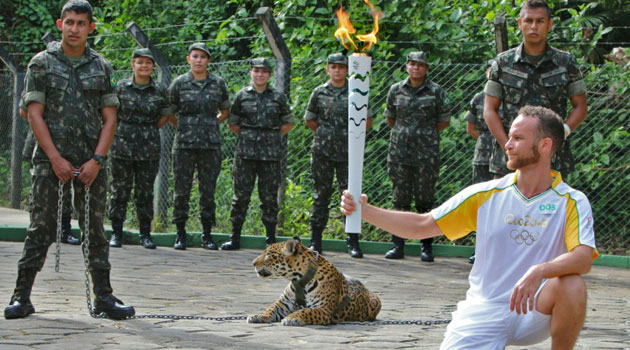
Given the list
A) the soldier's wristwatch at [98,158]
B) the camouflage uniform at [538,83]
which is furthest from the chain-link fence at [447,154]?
the soldier's wristwatch at [98,158]

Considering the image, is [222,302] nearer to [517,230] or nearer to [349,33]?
[517,230]

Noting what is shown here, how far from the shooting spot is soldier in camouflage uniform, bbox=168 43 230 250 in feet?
35.9

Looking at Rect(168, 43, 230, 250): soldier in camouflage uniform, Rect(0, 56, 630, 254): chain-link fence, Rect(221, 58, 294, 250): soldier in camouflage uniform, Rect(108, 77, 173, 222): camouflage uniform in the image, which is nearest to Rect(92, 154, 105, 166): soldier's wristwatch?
Rect(108, 77, 173, 222): camouflage uniform

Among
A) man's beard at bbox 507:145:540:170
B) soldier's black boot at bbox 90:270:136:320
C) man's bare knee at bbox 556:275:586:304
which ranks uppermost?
man's beard at bbox 507:145:540:170

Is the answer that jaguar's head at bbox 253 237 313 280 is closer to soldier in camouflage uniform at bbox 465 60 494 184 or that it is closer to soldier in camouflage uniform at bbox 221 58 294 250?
soldier in camouflage uniform at bbox 221 58 294 250

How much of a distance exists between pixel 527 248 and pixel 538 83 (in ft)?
9.78

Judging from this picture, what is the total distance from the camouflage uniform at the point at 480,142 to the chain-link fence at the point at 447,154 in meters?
0.84

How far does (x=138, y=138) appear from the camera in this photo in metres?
10.7

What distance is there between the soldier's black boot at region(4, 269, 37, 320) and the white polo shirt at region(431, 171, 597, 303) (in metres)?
3.05

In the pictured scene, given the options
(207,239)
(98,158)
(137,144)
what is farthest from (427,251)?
(98,158)

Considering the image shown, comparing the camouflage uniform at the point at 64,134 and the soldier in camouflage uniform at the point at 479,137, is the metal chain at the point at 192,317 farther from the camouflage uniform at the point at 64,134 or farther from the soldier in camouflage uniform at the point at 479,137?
the soldier in camouflage uniform at the point at 479,137

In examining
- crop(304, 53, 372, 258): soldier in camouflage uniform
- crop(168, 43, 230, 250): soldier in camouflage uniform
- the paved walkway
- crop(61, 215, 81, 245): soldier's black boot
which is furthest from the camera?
crop(61, 215, 81, 245): soldier's black boot

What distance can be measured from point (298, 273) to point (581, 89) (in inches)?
99.8

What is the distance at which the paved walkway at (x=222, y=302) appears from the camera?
18.6 ft
